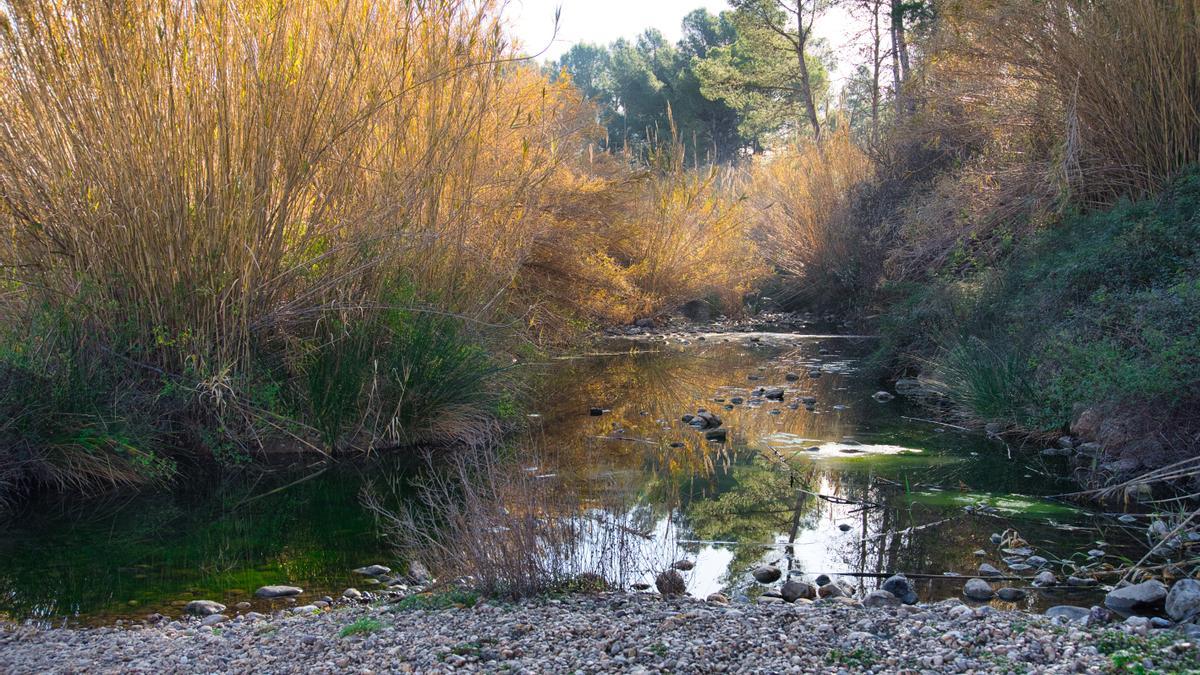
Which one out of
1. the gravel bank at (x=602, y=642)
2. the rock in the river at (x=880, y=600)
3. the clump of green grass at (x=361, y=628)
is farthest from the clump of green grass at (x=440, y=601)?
the rock in the river at (x=880, y=600)

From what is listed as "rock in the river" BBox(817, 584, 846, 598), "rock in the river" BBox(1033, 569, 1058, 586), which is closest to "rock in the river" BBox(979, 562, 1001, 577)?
"rock in the river" BBox(1033, 569, 1058, 586)

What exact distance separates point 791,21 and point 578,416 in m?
18.8

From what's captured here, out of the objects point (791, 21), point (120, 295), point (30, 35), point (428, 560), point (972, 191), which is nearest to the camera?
point (428, 560)

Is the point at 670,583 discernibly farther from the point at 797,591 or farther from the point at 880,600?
the point at 880,600

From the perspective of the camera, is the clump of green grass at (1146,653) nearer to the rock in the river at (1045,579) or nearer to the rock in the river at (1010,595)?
the rock in the river at (1010,595)

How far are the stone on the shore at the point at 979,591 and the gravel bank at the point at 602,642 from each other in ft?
1.09

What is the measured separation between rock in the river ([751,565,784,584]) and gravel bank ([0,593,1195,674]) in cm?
60

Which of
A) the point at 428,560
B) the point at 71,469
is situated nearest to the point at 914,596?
the point at 428,560

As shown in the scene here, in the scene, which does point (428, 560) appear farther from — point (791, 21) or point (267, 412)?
point (791, 21)

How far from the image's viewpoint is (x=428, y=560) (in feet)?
14.5

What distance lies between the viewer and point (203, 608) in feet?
13.7

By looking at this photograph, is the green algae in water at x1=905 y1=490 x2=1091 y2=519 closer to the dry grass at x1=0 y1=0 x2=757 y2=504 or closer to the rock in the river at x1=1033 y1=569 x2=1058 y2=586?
the rock in the river at x1=1033 y1=569 x2=1058 y2=586

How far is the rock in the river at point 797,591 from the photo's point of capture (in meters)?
4.19

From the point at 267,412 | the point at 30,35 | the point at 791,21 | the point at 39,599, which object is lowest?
the point at 39,599
